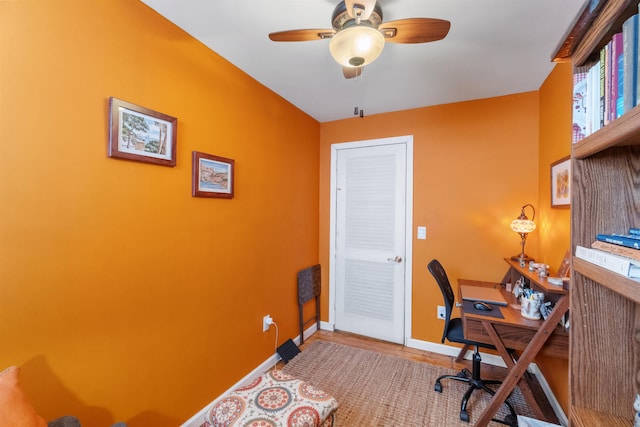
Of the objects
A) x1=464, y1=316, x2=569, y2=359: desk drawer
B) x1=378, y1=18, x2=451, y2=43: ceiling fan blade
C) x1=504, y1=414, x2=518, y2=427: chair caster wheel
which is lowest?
x1=504, y1=414, x2=518, y2=427: chair caster wheel

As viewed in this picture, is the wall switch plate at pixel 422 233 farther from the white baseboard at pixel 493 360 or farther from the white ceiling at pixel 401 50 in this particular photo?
the white ceiling at pixel 401 50

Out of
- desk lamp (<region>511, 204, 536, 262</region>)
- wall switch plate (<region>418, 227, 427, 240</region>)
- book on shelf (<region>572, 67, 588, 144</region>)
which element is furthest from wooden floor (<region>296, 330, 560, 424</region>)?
book on shelf (<region>572, 67, 588, 144</region>)

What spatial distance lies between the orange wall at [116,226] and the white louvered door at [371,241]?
1225 mm

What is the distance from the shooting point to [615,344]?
75cm

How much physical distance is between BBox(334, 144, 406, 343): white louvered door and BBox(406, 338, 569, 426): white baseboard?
210mm

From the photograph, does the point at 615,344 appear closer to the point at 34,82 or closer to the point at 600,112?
the point at 600,112

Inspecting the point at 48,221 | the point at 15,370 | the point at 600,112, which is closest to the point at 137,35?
the point at 48,221

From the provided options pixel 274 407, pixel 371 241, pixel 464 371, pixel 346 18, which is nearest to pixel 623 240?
pixel 346 18

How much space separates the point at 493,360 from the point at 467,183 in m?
1.64

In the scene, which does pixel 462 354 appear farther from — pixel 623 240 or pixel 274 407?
pixel 623 240

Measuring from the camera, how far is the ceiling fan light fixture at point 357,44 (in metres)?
1.20

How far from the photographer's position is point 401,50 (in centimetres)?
180

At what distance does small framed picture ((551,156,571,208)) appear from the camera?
5.69 feet

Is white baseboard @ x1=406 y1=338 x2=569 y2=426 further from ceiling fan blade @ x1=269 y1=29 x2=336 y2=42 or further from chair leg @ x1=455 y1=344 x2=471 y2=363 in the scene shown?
ceiling fan blade @ x1=269 y1=29 x2=336 y2=42
